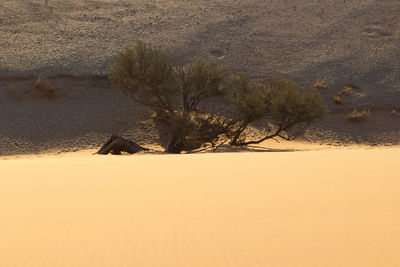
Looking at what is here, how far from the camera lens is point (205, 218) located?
14.6ft

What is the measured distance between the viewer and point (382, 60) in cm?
3581

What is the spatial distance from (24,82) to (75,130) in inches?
254

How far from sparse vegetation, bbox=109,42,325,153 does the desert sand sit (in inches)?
594

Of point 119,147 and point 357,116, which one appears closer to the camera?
point 119,147

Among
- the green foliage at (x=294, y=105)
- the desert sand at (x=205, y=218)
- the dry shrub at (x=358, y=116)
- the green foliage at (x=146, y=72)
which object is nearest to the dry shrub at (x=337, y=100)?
the dry shrub at (x=358, y=116)

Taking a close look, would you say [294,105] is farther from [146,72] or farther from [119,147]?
[119,147]

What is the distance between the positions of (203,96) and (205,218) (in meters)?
20.8

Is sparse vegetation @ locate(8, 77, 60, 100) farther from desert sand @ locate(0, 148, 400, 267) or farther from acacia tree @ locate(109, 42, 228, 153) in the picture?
desert sand @ locate(0, 148, 400, 267)

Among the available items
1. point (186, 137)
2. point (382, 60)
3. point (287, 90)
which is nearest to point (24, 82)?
point (186, 137)

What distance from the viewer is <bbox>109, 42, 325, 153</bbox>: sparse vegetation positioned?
23000 millimetres

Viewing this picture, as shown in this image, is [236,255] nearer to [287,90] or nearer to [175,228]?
[175,228]

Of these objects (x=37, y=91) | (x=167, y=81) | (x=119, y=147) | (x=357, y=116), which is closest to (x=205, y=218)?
(x=119, y=147)

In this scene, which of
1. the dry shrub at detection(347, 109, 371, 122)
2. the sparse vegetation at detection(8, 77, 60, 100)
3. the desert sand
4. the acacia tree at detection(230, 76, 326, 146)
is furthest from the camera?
the dry shrub at detection(347, 109, 371, 122)

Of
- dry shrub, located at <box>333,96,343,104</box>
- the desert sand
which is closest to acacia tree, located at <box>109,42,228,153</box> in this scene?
dry shrub, located at <box>333,96,343,104</box>
